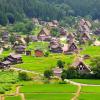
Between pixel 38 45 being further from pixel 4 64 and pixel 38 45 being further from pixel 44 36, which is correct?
pixel 4 64

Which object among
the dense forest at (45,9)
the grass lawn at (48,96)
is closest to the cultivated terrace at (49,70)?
the grass lawn at (48,96)

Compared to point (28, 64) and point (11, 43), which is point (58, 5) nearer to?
point (11, 43)

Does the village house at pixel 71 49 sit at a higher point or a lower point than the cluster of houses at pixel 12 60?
higher

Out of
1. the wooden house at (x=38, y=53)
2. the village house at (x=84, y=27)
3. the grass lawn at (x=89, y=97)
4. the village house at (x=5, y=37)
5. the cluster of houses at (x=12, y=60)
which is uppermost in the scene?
the village house at (x=84, y=27)

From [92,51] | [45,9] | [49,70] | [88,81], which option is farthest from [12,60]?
[45,9]

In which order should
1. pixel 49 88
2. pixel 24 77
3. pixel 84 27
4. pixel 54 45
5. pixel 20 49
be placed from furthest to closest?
pixel 84 27
pixel 54 45
pixel 20 49
pixel 24 77
pixel 49 88

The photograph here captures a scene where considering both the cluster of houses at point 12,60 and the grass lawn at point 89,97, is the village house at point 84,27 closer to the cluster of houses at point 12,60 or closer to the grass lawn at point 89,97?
the cluster of houses at point 12,60

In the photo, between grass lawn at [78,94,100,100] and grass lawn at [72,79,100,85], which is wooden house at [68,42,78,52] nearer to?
grass lawn at [72,79,100,85]
